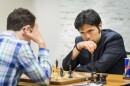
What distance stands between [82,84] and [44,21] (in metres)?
2.55

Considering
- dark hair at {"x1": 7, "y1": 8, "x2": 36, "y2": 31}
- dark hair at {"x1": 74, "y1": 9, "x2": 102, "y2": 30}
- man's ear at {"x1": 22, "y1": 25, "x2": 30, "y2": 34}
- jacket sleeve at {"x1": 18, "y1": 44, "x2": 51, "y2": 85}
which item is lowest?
jacket sleeve at {"x1": 18, "y1": 44, "x2": 51, "y2": 85}

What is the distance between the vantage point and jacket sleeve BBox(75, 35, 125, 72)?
2.76 m

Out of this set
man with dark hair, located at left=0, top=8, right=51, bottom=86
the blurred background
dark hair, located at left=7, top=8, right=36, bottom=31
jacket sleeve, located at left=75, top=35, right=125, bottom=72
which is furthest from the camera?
the blurred background

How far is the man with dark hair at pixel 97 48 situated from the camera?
9.12 ft

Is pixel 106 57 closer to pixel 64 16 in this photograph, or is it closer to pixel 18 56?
pixel 18 56

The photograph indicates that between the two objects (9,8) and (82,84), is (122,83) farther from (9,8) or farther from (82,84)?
(9,8)

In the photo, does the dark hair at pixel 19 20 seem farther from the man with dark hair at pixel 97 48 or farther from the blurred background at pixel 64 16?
the blurred background at pixel 64 16

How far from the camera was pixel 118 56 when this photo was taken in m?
2.87

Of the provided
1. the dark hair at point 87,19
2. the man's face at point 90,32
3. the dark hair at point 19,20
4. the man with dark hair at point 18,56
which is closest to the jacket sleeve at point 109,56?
the man's face at point 90,32

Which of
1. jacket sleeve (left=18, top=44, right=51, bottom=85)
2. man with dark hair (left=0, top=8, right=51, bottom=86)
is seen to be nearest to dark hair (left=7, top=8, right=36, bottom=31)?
man with dark hair (left=0, top=8, right=51, bottom=86)

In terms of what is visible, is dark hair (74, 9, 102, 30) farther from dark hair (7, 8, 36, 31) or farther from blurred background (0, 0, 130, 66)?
blurred background (0, 0, 130, 66)

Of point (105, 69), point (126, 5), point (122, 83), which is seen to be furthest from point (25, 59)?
point (126, 5)

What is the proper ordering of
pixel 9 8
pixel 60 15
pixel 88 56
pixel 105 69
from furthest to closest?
pixel 60 15, pixel 9 8, pixel 88 56, pixel 105 69

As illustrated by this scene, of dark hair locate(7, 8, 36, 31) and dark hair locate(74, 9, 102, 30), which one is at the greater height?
dark hair locate(74, 9, 102, 30)
